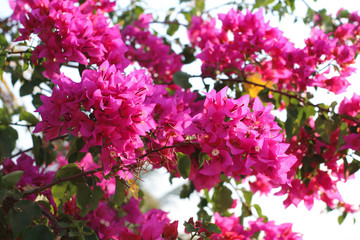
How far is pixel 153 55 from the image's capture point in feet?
7.24

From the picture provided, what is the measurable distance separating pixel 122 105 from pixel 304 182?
0.95 meters

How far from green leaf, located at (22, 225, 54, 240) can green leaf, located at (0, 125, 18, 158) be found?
490 mm

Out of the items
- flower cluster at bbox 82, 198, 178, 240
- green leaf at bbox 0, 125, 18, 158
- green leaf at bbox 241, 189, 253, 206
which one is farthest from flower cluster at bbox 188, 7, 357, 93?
green leaf at bbox 0, 125, 18, 158

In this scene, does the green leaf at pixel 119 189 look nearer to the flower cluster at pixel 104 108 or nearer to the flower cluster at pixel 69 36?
the flower cluster at pixel 104 108

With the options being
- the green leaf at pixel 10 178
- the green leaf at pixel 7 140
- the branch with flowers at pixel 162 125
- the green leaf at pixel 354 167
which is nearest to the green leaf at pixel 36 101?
the branch with flowers at pixel 162 125

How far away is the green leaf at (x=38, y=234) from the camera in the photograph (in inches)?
37.3

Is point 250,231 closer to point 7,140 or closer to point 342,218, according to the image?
point 342,218

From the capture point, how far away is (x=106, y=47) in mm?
1280

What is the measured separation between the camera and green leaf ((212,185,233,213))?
5.71 feet

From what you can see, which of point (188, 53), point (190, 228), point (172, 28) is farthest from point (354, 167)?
point (172, 28)

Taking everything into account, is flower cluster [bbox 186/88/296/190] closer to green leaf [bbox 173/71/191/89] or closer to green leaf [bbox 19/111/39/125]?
green leaf [bbox 173/71/191/89]

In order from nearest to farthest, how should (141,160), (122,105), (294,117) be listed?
(122,105), (141,160), (294,117)

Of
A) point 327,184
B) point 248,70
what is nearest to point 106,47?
point 248,70

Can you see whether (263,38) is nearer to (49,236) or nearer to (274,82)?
(274,82)
